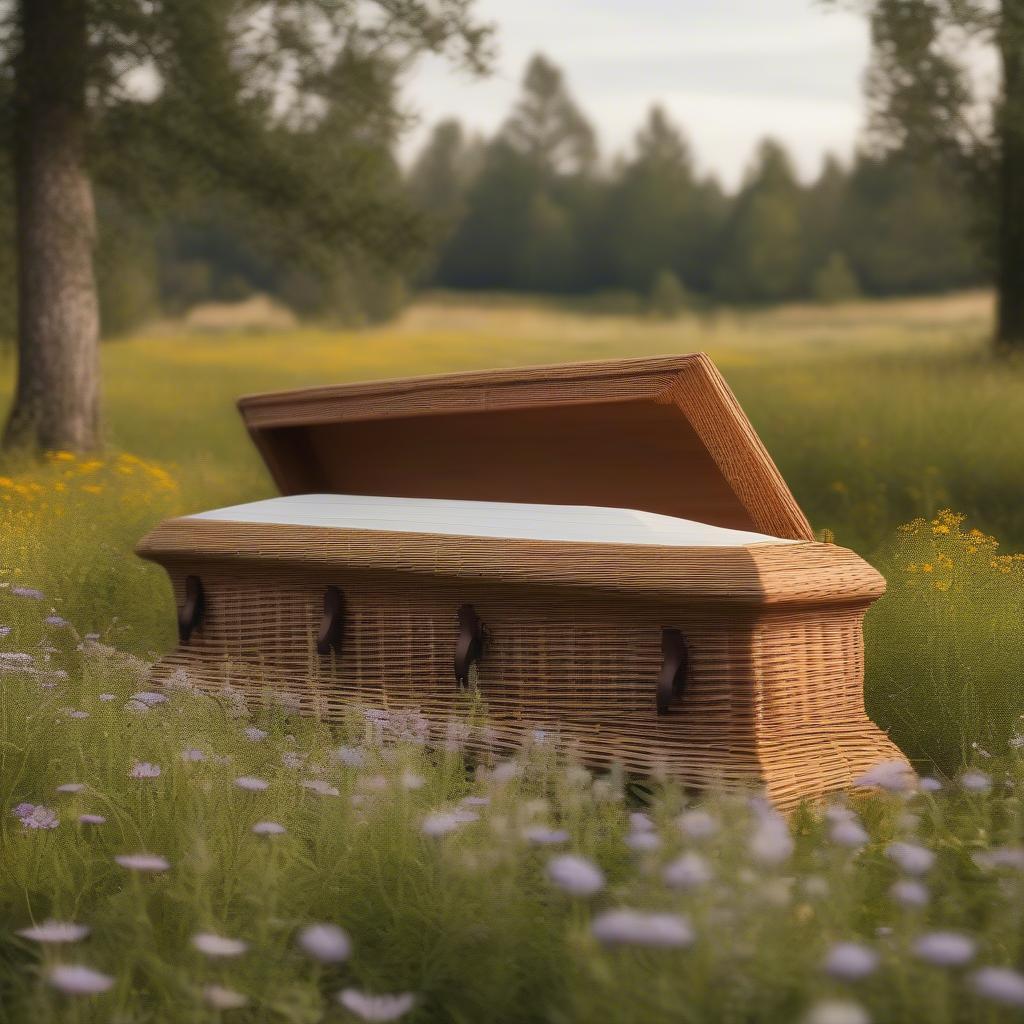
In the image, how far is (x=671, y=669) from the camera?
3.09 metres

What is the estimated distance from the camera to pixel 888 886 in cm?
247

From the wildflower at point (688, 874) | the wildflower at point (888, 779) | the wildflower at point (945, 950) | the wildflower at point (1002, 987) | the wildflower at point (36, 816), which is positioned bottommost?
the wildflower at point (36, 816)

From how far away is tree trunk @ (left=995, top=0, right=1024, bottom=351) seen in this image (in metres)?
10.9

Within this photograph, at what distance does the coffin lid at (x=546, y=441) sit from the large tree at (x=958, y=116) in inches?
275

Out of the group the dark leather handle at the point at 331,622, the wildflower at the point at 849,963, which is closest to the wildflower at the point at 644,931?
the wildflower at the point at 849,963

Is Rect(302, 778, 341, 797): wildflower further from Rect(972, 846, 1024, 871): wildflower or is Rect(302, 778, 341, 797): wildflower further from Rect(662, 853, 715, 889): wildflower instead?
Rect(972, 846, 1024, 871): wildflower

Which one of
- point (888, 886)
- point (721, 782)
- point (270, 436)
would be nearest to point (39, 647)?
point (270, 436)

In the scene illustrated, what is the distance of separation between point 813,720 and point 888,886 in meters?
0.84

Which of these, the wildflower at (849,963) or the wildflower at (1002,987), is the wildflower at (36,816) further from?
the wildflower at (1002,987)

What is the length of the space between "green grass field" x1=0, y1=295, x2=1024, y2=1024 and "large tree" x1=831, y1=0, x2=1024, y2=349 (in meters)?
6.29

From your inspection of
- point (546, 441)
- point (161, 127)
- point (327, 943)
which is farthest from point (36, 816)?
point (161, 127)

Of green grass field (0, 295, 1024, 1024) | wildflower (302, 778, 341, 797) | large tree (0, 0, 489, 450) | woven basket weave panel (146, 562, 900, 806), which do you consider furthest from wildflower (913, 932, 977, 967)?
large tree (0, 0, 489, 450)

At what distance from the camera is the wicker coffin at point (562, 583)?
3.11 meters

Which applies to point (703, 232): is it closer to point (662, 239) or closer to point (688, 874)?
point (662, 239)
